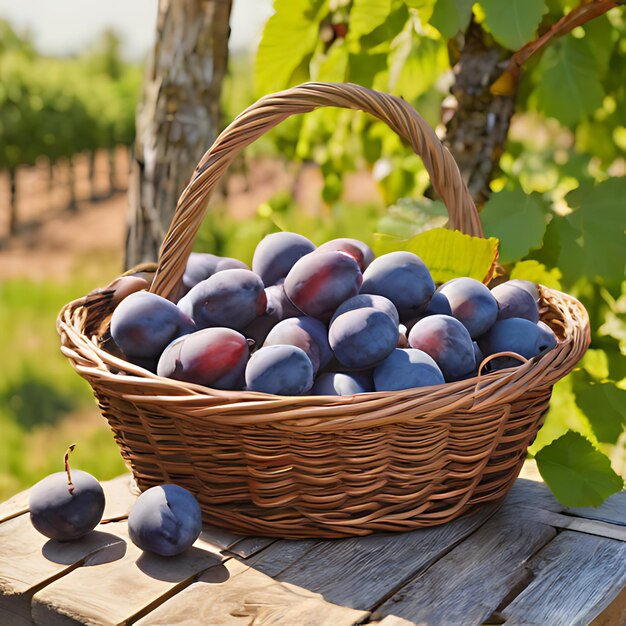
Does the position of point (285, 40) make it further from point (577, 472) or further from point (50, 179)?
point (50, 179)

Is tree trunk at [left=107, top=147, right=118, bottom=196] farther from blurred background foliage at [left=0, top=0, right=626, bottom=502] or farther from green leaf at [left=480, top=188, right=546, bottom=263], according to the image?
green leaf at [left=480, top=188, right=546, bottom=263]

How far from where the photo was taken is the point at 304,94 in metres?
1.09

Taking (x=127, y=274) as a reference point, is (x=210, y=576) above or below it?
below

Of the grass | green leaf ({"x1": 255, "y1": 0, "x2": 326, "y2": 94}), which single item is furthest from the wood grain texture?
the grass

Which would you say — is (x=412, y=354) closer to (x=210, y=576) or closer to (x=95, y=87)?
(x=210, y=576)

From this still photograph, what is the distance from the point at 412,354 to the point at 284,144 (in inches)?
91.1

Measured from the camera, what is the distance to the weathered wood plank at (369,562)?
2.97ft

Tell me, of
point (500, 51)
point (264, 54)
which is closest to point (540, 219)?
point (500, 51)

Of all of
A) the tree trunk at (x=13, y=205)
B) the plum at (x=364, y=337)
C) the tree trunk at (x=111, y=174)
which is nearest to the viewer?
the plum at (x=364, y=337)

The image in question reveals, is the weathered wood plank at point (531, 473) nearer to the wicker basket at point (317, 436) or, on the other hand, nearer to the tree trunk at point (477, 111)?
the wicker basket at point (317, 436)

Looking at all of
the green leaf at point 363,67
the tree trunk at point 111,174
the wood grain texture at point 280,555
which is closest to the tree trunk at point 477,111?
the green leaf at point 363,67

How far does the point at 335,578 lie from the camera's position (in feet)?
3.05

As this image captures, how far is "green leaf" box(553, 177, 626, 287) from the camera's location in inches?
53.5

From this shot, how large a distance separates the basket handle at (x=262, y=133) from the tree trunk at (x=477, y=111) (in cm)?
48
